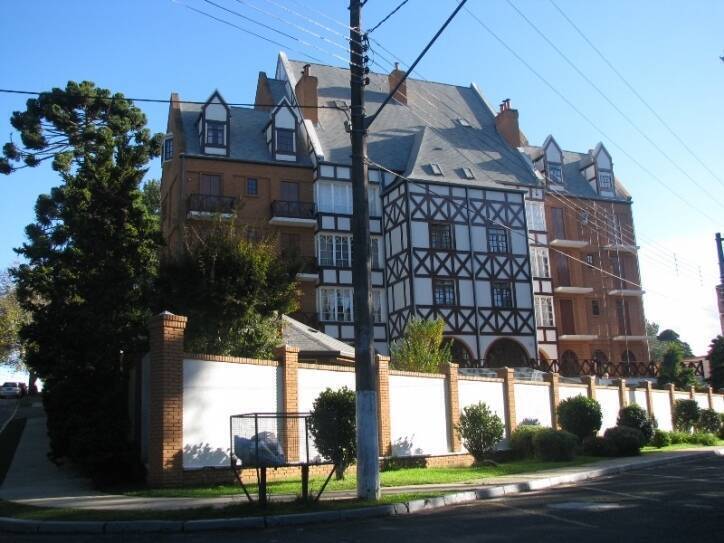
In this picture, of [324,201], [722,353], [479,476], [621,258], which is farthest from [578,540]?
[621,258]

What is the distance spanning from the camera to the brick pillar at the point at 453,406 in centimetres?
2002

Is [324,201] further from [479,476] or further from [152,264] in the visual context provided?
[479,476]

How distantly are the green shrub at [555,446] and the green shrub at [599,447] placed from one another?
1975mm

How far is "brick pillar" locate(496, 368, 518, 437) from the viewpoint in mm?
22062

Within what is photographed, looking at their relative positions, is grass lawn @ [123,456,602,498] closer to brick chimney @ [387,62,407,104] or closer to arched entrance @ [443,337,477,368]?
arched entrance @ [443,337,477,368]

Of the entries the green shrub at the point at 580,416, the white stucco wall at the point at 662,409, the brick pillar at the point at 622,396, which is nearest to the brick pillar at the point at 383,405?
the green shrub at the point at 580,416

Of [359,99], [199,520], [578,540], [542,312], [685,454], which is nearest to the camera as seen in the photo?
[578,540]

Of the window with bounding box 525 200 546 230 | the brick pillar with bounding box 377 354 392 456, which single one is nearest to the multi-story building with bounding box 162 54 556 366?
the window with bounding box 525 200 546 230

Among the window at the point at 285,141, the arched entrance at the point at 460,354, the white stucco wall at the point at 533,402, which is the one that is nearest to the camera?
the white stucco wall at the point at 533,402

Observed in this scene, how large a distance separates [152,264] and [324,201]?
67.3 ft

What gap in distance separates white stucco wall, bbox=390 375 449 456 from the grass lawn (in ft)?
3.14

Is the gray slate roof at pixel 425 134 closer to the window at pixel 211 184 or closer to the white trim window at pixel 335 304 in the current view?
the window at pixel 211 184

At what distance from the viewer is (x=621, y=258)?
47500mm

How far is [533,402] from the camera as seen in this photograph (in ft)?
77.3
